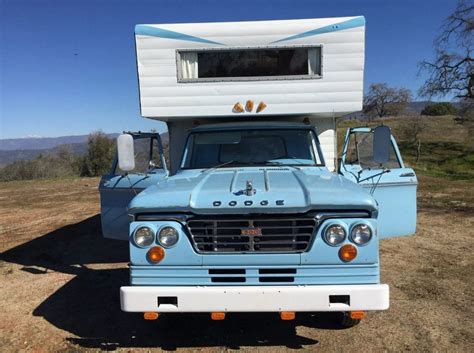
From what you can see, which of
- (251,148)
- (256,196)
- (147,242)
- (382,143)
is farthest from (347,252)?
(251,148)

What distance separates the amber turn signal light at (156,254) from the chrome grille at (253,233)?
271 mm

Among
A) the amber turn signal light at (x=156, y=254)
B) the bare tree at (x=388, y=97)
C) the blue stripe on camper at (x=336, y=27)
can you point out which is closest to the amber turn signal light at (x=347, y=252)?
the amber turn signal light at (x=156, y=254)

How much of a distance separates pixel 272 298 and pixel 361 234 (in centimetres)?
86

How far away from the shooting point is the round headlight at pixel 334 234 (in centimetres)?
351

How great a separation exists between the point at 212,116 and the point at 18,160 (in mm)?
31757

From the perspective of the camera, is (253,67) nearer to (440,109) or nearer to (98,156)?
(98,156)

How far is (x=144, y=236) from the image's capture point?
360 cm

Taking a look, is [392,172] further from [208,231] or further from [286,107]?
[208,231]

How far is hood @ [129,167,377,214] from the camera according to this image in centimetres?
349

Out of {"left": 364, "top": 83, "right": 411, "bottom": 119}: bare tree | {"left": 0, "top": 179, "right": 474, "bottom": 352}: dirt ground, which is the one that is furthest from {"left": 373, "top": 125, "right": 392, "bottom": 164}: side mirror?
{"left": 364, "top": 83, "right": 411, "bottom": 119}: bare tree

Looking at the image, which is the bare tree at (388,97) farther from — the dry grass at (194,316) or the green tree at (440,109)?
the dry grass at (194,316)

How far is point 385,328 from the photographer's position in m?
4.41

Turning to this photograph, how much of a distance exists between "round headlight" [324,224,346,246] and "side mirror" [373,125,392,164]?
178 centimetres

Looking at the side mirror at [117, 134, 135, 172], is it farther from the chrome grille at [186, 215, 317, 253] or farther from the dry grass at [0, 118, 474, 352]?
the dry grass at [0, 118, 474, 352]
